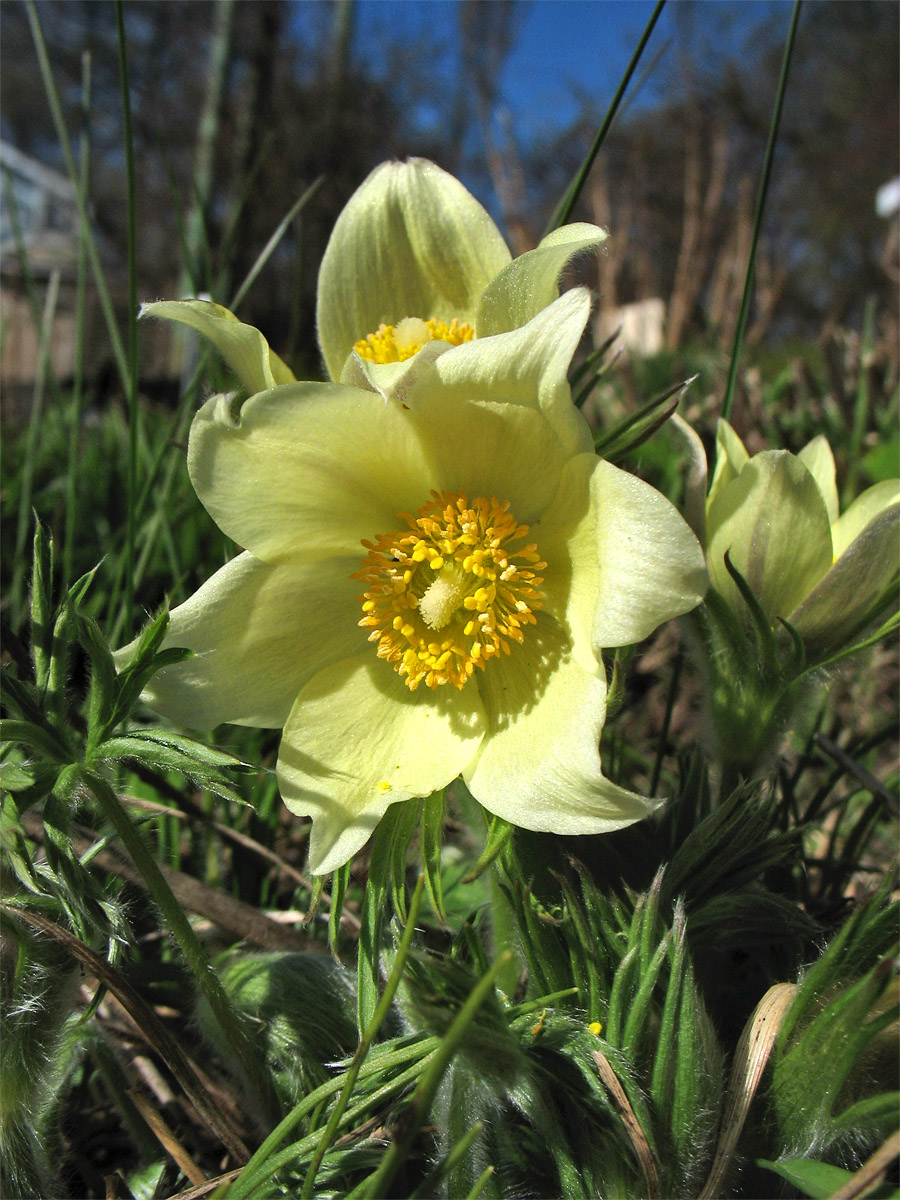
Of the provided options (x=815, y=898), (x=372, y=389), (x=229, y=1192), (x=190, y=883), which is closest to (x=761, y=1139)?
(x=815, y=898)

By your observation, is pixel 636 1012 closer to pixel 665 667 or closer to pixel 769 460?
pixel 769 460

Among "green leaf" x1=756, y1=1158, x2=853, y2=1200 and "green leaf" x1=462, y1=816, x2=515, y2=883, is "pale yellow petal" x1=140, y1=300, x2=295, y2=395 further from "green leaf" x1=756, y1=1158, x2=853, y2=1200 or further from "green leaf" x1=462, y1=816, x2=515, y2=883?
"green leaf" x1=756, y1=1158, x2=853, y2=1200

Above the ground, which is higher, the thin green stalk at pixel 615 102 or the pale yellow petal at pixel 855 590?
the thin green stalk at pixel 615 102

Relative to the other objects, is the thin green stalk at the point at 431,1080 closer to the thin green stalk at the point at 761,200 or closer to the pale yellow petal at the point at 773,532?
the pale yellow petal at the point at 773,532

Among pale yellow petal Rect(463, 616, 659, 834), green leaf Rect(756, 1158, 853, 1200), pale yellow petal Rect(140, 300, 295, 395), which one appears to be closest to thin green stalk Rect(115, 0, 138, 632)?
pale yellow petal Rect(140, 300, 295, 395)

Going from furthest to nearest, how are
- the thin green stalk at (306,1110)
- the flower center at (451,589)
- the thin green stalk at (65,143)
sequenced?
the thin green stalk at (65,143) → the flower center at (451,589) → the thin green stalk at (306,1110)

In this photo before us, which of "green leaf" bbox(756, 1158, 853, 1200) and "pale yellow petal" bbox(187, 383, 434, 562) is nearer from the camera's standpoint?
"green leaf" bbox(756, 1158, 853, 1200)

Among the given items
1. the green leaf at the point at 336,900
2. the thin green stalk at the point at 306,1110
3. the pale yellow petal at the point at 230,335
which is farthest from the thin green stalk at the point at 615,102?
the thin green stalk at the point at 306,1110

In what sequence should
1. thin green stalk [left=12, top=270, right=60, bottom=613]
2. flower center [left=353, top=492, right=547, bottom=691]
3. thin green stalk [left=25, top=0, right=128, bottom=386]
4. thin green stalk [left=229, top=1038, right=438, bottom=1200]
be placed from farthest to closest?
thin green stalk [left=12, top=270, right=60, bottom=613] < thin green stalk [left=25, top=0, right=128, bottom=386] < flower center [left=353, top=492, right=547, bottom=691] < thin green stalk [left=229, top=1038, right=438, bottom=1200]
